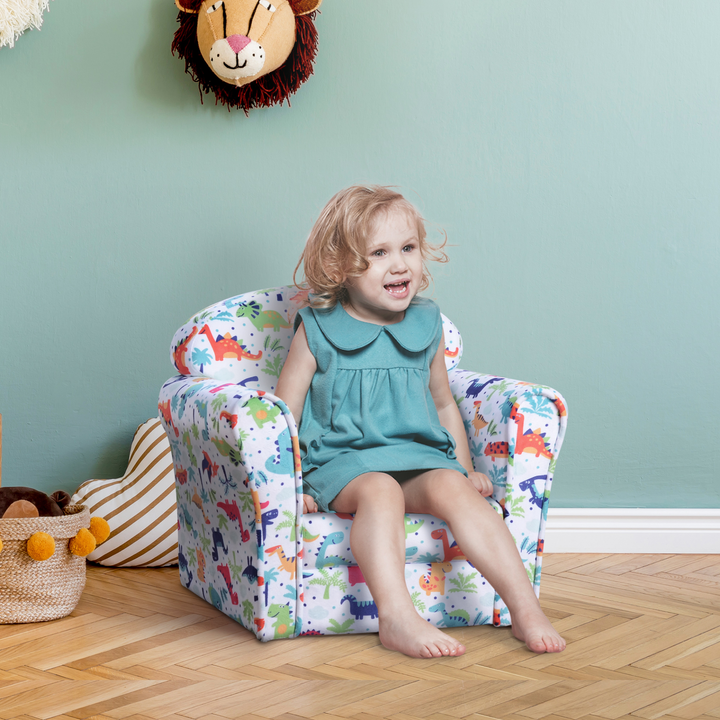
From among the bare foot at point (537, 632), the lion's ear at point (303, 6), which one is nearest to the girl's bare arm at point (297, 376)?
the bare foot at point (537, 632)

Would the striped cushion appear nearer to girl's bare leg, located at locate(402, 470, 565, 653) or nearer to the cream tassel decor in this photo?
girl's bare leg, located at locate(402, 470, 565, 653)

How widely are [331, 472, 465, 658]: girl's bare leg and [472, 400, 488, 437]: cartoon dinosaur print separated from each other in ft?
0.82

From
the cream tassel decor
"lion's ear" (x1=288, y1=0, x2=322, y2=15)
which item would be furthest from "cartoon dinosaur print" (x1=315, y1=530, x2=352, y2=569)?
the cream tassel decor

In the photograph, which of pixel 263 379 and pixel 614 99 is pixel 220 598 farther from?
pixel 614 99

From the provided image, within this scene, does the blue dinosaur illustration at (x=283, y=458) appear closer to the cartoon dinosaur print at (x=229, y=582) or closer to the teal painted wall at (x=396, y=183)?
the cartoon dinosaur print at (x=229, y=582)

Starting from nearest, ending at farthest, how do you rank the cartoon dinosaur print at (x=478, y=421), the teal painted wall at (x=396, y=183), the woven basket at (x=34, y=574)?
the woven basket at (x=34, y=574), the cartoon dinosaur print at (x=478, y=421), the teal painted wall at (x=396, y=183)

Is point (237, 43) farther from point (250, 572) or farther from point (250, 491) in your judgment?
point (250, 572)

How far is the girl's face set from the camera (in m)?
1.62

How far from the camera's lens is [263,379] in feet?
5.82

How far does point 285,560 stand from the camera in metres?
1.42

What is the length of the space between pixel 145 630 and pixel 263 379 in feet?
1.81

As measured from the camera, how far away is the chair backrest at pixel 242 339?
171 centimetres

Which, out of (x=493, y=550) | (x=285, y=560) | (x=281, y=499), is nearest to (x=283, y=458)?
(x=281, y=499)

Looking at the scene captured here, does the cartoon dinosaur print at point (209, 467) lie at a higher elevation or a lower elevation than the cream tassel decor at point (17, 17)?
lower
